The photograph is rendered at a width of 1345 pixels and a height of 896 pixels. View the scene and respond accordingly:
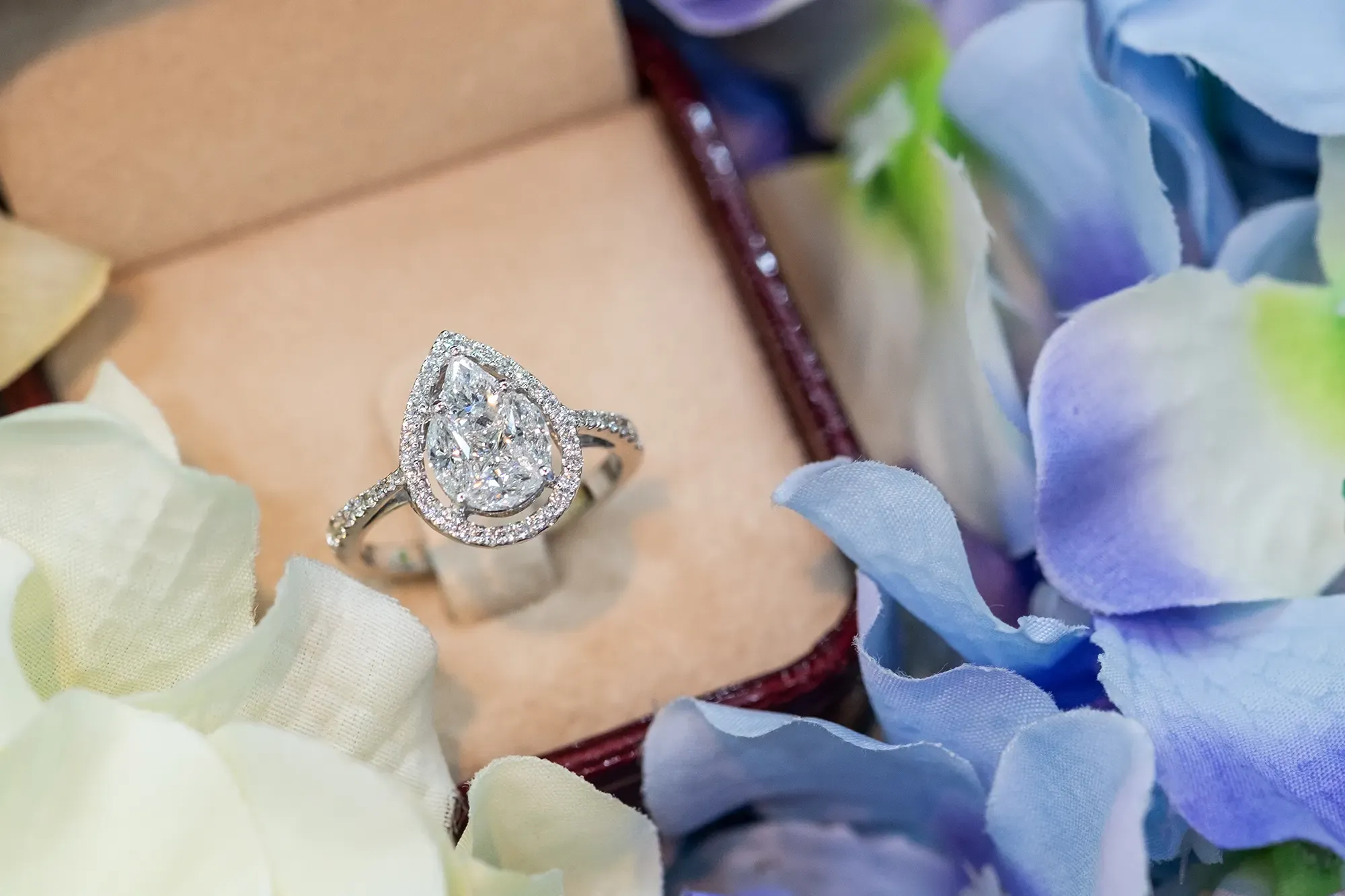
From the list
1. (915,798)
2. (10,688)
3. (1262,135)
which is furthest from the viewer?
(1262,135)

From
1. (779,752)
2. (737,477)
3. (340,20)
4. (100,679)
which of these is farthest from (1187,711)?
(340,20)

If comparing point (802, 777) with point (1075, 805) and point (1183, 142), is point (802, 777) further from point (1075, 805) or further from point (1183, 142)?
point (1183, 142)

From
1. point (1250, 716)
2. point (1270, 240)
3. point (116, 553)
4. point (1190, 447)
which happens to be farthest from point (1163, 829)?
point (116, 553)

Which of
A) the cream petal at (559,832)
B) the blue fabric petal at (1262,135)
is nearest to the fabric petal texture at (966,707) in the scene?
the cream petal at (559,832)

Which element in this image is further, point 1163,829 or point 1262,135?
point 1262,135

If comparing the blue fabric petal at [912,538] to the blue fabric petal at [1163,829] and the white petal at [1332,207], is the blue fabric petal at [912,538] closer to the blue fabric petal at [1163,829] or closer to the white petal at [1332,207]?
the blue fabric petal at [1163,829]

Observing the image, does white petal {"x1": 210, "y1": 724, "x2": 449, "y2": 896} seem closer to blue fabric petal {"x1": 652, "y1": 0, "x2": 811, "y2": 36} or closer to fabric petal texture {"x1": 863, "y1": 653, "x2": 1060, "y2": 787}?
fabric petal texture {"x1": 863, "y1": 653, "x2": 1060, "y2": 787}
